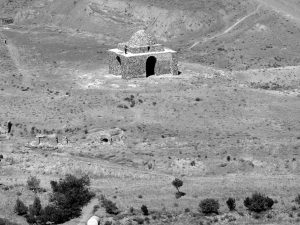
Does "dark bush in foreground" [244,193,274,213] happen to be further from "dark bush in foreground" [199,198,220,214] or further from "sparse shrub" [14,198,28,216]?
"sparse shrub" [14,198,28,216]

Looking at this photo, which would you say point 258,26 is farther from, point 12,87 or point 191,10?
point 12,87

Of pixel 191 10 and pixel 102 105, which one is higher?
pixel 191 10

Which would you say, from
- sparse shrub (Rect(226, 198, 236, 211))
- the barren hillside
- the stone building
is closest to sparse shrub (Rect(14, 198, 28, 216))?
sparse shrub (Rect(226, 198, 236, 211))

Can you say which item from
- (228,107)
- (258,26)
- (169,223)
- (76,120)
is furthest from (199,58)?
(169,223)

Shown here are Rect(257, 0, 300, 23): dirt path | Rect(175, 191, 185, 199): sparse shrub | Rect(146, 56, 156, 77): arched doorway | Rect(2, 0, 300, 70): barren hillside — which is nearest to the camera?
Rect(175, 191, 185, 199): sparse shrub

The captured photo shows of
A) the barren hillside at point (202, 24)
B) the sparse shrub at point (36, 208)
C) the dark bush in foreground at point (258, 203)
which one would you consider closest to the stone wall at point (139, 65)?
the barren hillside at point (202, 24)

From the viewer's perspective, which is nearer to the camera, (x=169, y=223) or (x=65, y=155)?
(x=169, y=223)

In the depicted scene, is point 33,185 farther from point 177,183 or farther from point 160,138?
point 160,138
